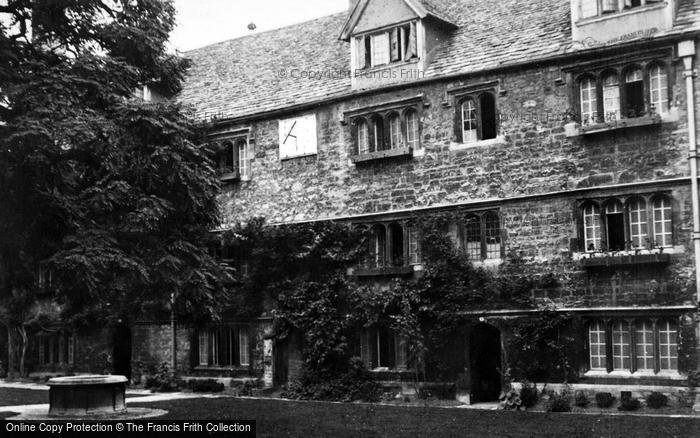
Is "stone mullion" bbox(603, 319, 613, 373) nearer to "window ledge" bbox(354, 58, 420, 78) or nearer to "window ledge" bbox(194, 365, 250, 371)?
"window ledge" bbox(354, 58, 420, 78)

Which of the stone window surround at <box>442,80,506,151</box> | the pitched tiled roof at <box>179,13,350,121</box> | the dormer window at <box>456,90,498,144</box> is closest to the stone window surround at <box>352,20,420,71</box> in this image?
the pitched tiled roof at <box>179,13,350,121</box>

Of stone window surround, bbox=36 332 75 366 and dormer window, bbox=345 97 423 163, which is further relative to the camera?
stone window surround, bbox=36 332 75 366

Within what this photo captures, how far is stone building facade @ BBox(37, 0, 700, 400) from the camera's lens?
20.9m

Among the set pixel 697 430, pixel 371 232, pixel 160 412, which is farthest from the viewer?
pixel 371 232

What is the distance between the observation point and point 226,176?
29.1m

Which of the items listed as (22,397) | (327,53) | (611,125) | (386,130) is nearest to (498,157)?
(611,125)

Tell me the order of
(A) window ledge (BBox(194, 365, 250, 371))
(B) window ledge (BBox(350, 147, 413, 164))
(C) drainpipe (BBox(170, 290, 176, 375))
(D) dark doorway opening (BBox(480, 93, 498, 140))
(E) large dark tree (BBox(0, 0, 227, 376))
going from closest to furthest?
(E) large dark tree (BBox(0, 0, 227, 376))
(D) dark doorway opening (BBox(480, 93, 498, 140))
(B) window ledge (BBox(350, 147, 413, 164))
(A) window ledge (BBox(194, 365, 250, 371))
(C) drainpipe (BBox(170, 290, 176, 375))

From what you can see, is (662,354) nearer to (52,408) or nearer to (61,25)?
(52,408)

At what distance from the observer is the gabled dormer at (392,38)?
25.3 m

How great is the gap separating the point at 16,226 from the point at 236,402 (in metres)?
8.52

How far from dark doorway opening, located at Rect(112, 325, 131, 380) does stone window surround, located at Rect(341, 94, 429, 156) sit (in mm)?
11558

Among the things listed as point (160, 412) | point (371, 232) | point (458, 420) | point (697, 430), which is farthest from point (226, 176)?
point (697, 430)

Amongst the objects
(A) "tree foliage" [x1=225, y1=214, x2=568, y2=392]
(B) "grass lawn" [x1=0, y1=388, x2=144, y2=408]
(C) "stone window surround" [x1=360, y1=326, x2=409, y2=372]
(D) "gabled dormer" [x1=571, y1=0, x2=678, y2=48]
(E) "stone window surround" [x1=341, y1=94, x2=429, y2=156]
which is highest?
(D) "gabled dormer" [x1=571, y1=0, x2=678, y2=48]

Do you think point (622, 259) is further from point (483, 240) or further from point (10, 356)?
point (10, 356)
